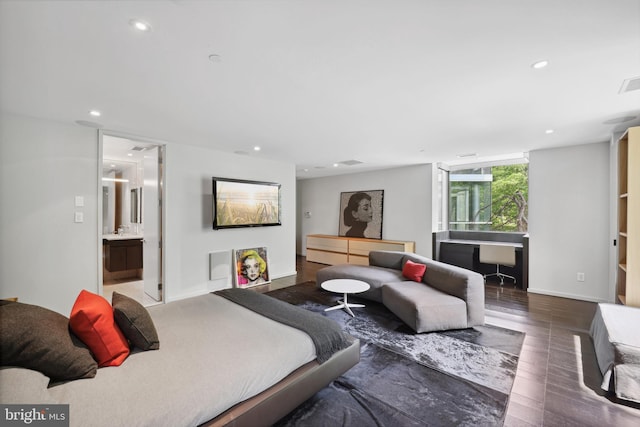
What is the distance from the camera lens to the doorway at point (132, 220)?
14.2ft

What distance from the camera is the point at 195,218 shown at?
4.60 m

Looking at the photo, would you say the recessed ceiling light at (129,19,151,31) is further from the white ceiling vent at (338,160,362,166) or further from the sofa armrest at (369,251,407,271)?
the white ceiling vent at (338,160,362,166)

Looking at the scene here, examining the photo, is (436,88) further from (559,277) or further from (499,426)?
(559,277)

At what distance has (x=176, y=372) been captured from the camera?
5.04ft

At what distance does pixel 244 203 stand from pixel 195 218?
2.91 ft

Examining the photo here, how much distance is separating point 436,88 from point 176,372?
9.41 feet

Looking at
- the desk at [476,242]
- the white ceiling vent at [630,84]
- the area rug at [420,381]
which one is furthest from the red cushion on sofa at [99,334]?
the desk at [476,242]

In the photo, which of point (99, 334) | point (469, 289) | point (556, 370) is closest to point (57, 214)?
point (99, 334)

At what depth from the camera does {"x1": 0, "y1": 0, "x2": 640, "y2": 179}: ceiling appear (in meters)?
1.53

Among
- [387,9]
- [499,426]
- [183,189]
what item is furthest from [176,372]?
[183,189]

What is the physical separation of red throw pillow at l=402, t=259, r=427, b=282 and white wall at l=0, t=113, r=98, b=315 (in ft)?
14.1

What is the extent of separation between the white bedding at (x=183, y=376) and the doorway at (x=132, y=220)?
2547mm

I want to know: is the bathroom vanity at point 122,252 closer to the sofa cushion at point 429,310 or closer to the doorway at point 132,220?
the doorway at point 132,220

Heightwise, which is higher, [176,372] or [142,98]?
[142,98]
